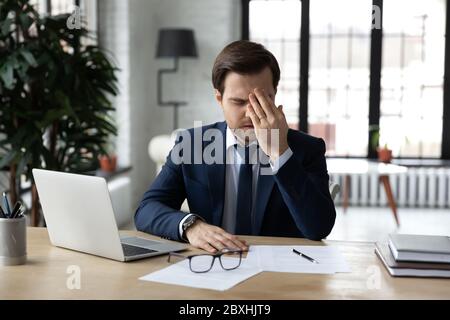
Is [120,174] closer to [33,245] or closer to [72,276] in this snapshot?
[33,245]

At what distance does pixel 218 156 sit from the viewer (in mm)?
2316

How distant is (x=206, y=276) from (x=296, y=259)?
0.98ft

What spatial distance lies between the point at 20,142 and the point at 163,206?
1441 mm

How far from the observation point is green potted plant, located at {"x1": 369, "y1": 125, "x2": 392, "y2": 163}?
21.5ft

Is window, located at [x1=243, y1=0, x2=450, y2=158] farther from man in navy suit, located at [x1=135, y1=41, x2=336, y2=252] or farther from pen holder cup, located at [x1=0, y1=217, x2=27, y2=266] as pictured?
pen holder cup, located at [x1=0, y1=217, x2=27, y2=266]

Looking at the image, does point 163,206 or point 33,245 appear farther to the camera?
point 163,206

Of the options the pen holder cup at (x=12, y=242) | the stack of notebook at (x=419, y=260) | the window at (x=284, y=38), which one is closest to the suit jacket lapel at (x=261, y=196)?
the stack of notebook at (x=419, y=260)

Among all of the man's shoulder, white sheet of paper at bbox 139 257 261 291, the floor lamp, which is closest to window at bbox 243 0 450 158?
the floor lamp

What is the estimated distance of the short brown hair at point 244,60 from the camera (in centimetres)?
217

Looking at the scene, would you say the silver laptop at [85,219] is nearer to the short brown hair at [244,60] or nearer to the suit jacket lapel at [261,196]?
the suit jacket lapel at [261,196]

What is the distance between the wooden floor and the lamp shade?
7.37 ft

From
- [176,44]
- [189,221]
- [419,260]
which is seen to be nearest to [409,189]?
[176,44]

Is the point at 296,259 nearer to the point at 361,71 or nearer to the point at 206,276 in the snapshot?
the point at 206,276

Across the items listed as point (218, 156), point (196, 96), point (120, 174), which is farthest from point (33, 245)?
point (196, 96)
